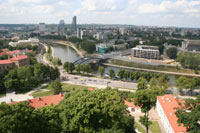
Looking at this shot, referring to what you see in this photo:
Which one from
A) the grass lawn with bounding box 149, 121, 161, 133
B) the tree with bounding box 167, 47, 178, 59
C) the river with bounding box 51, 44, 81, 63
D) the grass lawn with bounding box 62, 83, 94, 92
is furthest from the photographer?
the river with bounding box 51, 44, 81, 63

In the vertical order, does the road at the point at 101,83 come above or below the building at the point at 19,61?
below

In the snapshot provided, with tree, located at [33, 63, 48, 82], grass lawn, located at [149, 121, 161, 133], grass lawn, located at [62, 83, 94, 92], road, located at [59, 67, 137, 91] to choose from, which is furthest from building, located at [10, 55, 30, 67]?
grass lawn, located at [149, 121, 161, 133]

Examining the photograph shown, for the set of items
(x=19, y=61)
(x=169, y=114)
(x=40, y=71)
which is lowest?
(x=169, y=114)

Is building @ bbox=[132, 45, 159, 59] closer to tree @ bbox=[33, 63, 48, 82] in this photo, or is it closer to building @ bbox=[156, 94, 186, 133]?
tree @ bbox=[33, 63, 48, 82]

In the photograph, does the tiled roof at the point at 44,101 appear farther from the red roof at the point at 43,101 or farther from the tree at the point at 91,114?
the tree at the point at 91,114

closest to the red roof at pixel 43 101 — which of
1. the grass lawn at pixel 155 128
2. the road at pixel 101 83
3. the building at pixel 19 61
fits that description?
the grass lawn at pixel 155 128

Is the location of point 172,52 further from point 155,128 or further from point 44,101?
point 44,101

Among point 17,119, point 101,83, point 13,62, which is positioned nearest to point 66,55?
point 13,62

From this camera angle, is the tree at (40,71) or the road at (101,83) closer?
the road at (101,83)
